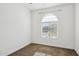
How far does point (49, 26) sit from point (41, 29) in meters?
0.59

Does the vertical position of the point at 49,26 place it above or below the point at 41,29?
above

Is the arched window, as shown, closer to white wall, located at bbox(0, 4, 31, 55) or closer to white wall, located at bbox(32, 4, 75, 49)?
white wall, located at bbox(32, 4, 75, 49)

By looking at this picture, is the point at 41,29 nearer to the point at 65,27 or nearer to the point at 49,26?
the point at 49,26

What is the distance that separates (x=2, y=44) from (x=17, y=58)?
2.36 m

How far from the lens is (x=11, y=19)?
119 inches

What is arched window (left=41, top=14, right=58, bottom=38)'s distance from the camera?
4.07 m

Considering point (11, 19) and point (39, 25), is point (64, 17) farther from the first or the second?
point (11, 19)

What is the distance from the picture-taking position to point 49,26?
14.0 feet

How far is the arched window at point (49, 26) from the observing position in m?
4.07

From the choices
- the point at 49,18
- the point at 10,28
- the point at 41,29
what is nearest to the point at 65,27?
the point at 49,18

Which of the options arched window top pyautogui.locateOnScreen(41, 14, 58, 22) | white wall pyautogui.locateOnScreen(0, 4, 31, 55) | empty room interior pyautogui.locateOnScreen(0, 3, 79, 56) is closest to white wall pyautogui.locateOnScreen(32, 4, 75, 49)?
empty room interior pyautogui.locateOnScreen(0, 3, 79, 56)

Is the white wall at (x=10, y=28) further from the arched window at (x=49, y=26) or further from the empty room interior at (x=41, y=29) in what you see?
the arched window at (x=49, y=26)

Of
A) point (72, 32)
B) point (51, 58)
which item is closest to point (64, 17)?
point (72, 32)

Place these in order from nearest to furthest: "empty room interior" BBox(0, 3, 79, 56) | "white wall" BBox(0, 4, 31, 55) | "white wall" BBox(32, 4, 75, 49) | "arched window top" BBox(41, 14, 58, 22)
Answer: "white wall" BBox(0, 4, 31, 55) → "empty room interior" BBox(0, 3, 79, 56) → "white wall" BBox(32, 4, 75, 49) → "arched window top" BBox(41, 14, 58, 22)
